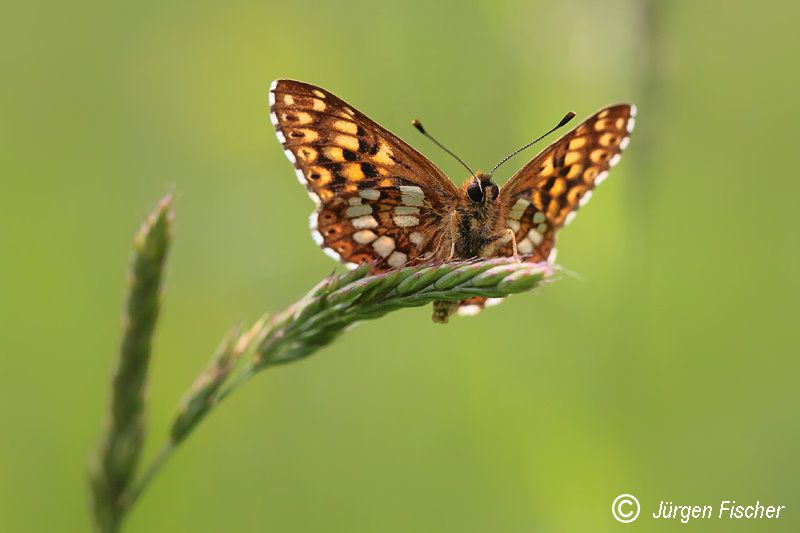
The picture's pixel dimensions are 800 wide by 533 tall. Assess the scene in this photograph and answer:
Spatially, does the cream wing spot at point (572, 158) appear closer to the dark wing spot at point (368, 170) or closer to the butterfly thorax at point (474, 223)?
the butterfly thorax at point (474, 223)

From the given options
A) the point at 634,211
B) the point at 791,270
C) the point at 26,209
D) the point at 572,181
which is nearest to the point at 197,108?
the point at 26,209

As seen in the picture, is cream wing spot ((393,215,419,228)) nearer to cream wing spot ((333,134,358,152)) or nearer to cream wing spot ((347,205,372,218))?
cream wing spot ((347,205,372,218))

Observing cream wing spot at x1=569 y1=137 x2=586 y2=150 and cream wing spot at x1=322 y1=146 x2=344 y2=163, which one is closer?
cream wing spot at x1=322 y1=146 x2=344 y2=163

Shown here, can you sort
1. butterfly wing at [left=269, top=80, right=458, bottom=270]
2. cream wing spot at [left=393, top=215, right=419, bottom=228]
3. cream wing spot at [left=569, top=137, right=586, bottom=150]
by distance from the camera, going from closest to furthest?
butterfly wing at [left=269, top=80, right=458, bottom=270]
cream wing spot at [left=393, top=215, right=419, bottom=228]
cream wing spot at [left=569, top=137, right=586, bottom=150]

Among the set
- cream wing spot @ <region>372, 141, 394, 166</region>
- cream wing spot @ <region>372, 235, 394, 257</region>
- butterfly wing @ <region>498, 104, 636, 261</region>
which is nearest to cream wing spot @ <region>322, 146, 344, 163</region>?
cream wing spot @ <region>372, 141, 394, 166</region>

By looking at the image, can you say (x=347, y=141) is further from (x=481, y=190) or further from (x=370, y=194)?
(x=481, y=190)

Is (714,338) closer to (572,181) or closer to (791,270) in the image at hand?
(791,270)

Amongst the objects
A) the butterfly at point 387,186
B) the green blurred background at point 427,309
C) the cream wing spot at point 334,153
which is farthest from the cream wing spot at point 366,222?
the green blurred background at point 427,309
